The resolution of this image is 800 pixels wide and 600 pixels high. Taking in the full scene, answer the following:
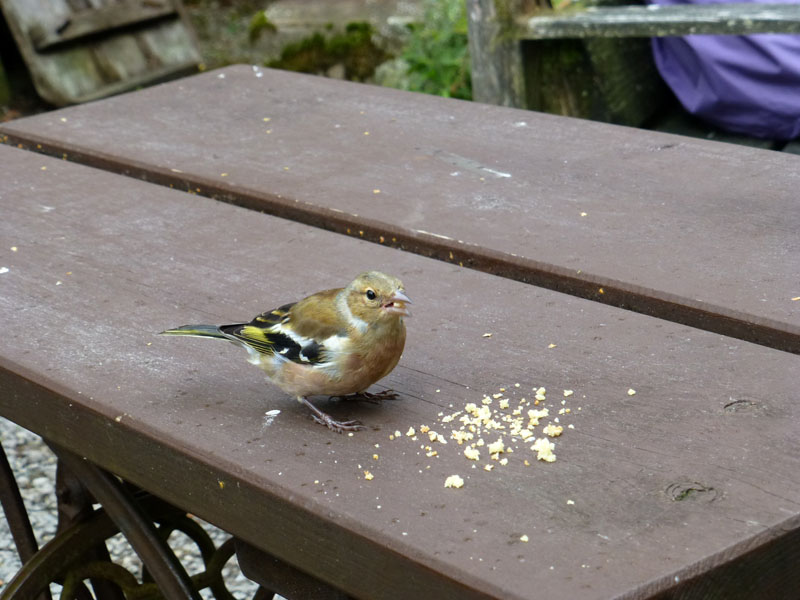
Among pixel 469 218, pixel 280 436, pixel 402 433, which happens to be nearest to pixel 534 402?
pixel 402 433

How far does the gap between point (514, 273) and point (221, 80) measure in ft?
5.43

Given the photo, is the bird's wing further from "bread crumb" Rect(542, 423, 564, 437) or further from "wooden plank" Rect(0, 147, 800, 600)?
"bread crumb" Rect(542, 423, 564, 437)

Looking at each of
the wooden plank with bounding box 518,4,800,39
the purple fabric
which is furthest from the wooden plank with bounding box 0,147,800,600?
the purple fabric

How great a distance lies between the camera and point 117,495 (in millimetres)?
1904

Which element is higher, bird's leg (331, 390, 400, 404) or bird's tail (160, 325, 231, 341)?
bird's tail (160, 325, 231, 341)

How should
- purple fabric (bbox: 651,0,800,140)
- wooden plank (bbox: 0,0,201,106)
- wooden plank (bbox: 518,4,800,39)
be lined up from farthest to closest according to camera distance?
wooden plank (bbox: 0,0,201,106), purple fabric (bbox: 651,0,800,140), wooden plank (bbox: 518,4,800,39)

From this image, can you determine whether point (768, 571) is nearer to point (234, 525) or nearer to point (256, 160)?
point (234, 525)

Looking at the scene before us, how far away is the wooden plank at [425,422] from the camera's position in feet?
3.73

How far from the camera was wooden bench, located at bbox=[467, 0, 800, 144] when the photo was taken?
3.43 metres

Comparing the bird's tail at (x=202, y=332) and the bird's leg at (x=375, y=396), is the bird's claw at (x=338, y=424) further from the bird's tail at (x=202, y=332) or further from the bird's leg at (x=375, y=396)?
the bird's tail at (x=202, y=332)

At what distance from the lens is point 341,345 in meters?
1.45

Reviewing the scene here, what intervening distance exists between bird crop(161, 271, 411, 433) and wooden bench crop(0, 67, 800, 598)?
0.05 metres

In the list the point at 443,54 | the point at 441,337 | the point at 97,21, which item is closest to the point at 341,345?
the point at 441,337

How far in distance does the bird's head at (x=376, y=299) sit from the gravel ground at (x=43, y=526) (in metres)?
1.72
